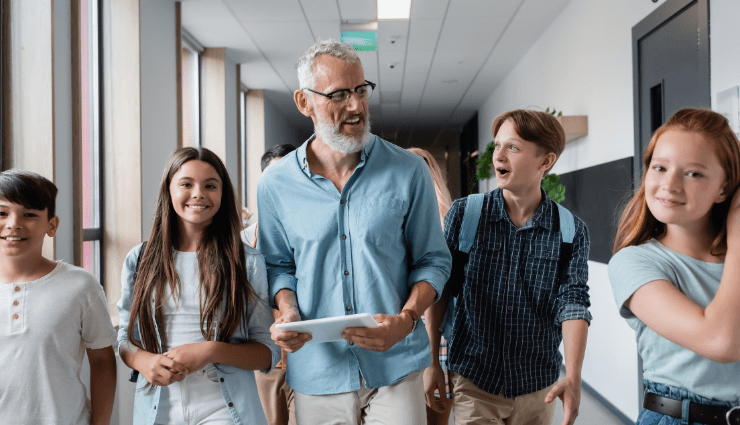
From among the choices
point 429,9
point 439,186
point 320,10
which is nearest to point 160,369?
point 439,186

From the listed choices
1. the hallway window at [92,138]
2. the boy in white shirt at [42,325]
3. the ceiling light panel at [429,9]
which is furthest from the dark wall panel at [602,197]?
the hallway window at [92,138]

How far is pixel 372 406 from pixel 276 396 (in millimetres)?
1087

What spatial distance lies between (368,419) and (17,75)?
2354 millimetres

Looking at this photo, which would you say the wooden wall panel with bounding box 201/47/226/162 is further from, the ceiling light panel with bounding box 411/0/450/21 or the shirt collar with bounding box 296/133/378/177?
the shirt collar with bounding box 296/133/378/177

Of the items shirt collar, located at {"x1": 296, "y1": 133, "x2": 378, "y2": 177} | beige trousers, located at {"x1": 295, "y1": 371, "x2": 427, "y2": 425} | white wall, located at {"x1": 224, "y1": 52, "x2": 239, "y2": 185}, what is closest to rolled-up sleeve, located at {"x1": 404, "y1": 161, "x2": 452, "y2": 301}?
shirt collar, located at {"x1": 296, "y1": 133, "x2": 378, "y2": 177}

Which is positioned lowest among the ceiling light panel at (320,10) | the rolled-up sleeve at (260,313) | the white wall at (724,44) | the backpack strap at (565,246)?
the rolled-up sleeve at (260,313)

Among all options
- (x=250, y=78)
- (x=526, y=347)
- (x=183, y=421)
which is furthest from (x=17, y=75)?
(x=250, y=78)

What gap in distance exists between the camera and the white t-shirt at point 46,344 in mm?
1416

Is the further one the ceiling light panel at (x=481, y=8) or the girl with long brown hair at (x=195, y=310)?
the ceiling light panel at (x=481, y=8)

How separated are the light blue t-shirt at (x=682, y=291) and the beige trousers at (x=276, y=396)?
1639 mm

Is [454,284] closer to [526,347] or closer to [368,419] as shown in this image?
[526,347]

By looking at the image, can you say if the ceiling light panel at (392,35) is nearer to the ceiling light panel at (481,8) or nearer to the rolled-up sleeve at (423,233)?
the ceiling light panel at (481,8)

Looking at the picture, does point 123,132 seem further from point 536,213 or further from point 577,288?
point 577,288

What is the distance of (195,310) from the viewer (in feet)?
5.09
